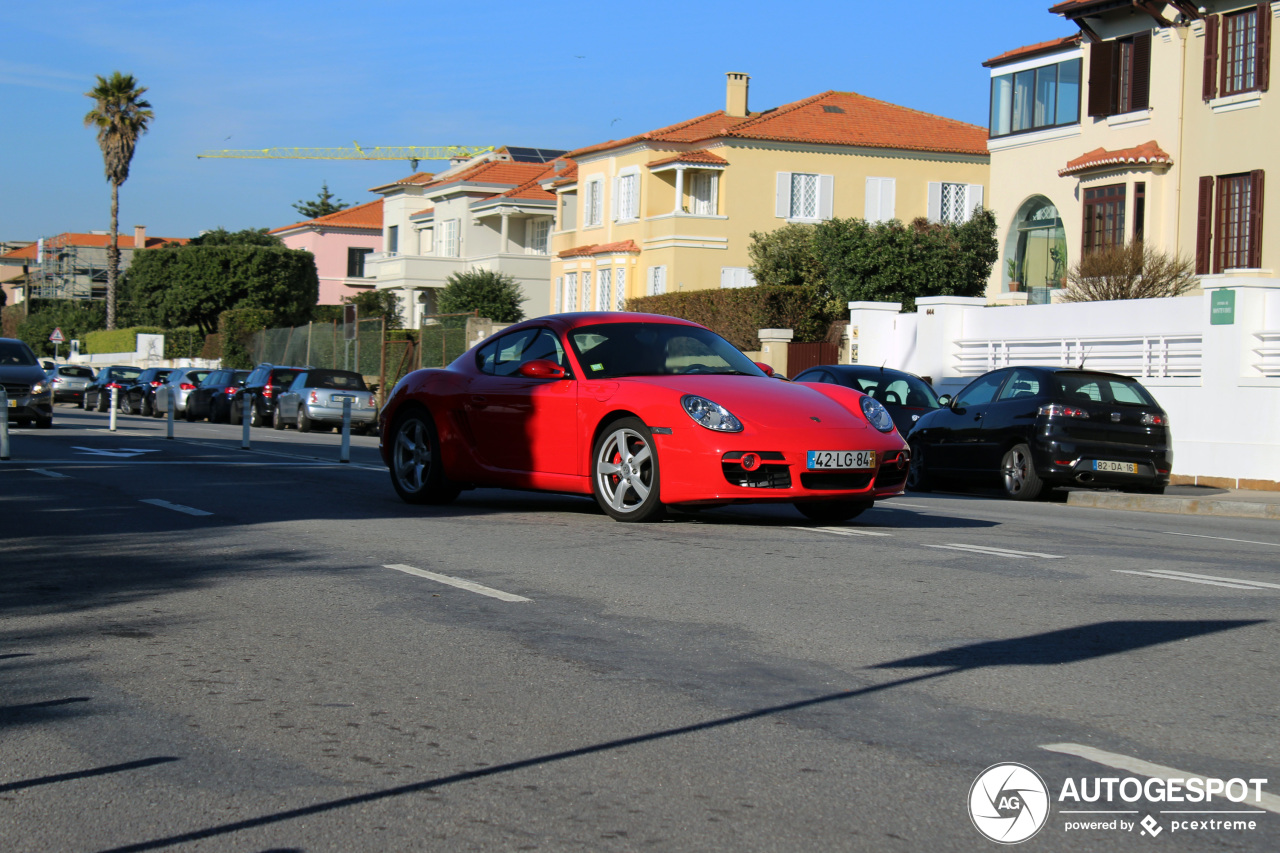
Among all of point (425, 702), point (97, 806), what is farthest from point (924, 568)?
point (97, 806)

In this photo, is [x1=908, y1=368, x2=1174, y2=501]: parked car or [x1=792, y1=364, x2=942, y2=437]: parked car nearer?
[x1=908, y1=368, x2=1174, y2=501]: parked car

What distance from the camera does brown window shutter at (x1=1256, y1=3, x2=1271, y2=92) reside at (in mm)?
28531

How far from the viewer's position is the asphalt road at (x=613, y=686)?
149 inches

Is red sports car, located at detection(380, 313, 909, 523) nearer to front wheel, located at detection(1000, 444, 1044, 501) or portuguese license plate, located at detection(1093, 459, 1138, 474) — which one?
front wheel, located at detection(1000, 444, 1044, 501)

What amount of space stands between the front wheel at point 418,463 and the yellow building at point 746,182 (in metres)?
38.8

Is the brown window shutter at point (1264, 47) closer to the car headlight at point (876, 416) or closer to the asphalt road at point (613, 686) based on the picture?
the asphalt road at point (613, 686)

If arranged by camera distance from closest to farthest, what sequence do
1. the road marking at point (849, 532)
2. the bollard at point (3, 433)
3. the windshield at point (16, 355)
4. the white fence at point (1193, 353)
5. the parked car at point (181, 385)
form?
the road marking at point (849, 532)
the bollard at point (3, 433)
the white fence at point (1193, 353)
the windshield at point (16, 355)
the parked car at point (181, 385)

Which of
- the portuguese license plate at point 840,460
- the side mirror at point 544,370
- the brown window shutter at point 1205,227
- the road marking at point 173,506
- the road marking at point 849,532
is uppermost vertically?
the brown window shutter at point 1205,227

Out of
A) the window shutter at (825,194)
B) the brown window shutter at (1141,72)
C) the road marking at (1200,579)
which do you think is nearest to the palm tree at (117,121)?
the window shutter at (825,194)

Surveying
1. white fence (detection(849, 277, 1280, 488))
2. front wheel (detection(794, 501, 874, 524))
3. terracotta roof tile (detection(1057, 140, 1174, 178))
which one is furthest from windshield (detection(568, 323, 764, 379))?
terracotta roof tile (detection(1057, 140, 1174, 178))

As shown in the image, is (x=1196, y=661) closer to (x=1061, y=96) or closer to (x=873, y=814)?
(x=873, y=814)

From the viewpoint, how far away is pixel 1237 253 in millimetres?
29688

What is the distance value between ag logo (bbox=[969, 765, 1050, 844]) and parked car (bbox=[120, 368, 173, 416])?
139 feet

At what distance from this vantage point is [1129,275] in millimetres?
28641
